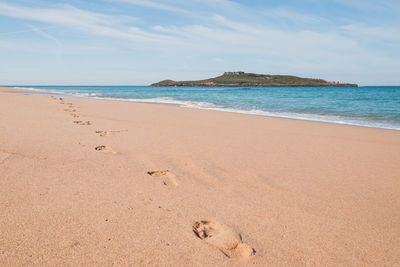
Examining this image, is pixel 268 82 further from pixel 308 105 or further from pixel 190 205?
pixel 190 205

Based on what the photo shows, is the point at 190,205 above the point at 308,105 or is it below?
above

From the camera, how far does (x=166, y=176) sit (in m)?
3.39

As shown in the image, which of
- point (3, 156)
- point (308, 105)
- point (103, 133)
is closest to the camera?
point (3, 156)

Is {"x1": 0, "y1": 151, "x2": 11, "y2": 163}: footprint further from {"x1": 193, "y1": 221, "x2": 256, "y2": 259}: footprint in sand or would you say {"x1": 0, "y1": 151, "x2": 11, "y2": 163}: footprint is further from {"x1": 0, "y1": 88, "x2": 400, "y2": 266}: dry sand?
{"x1": 193, "y1": 221, "x2": 256, "y2": 259}: footprint in sand

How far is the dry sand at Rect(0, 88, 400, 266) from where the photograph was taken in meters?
1.91

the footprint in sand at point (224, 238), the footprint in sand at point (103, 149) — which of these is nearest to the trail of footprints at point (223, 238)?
the footprint in sand at point (224, 238)

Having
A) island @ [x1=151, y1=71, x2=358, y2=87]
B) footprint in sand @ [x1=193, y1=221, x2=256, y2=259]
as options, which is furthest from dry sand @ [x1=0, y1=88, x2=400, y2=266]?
island @ [x1=151, y1=71, x2=358, y2=87]

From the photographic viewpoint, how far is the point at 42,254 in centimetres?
177

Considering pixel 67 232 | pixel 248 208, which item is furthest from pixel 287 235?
pixel 67 232

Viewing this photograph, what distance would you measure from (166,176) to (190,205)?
85 cm

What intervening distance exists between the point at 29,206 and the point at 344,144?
A: 18.3 ft

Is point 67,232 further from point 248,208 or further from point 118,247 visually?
point 248,208

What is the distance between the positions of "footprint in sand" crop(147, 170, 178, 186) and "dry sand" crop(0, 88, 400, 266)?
0.01m

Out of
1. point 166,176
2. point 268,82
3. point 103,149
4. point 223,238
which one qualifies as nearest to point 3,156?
point 103,149
